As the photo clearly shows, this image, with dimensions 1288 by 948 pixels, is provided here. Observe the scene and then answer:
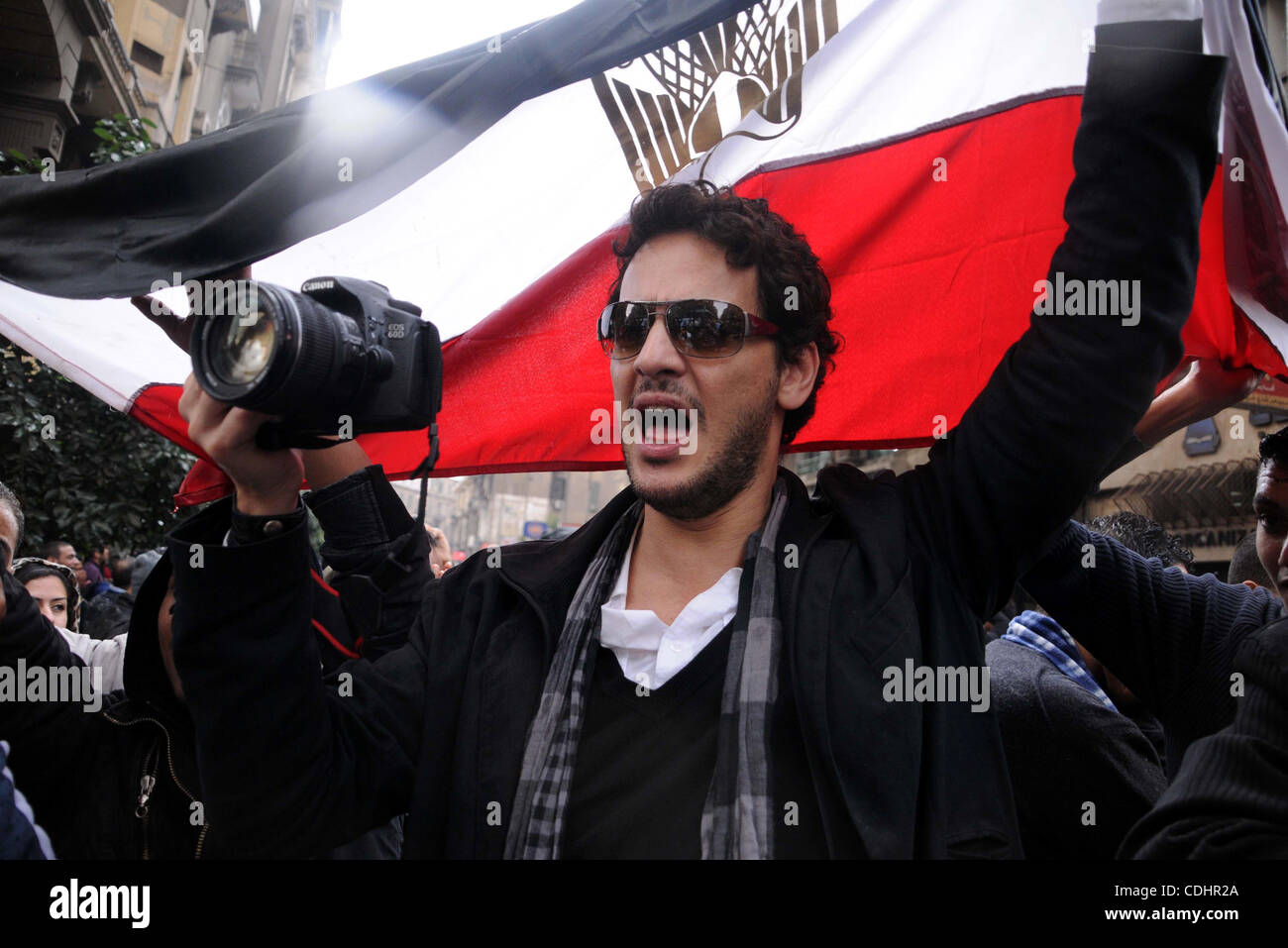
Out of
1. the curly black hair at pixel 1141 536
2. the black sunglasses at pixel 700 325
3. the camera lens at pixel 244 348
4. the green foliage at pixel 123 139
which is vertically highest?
the green foliage at pixel 123 139

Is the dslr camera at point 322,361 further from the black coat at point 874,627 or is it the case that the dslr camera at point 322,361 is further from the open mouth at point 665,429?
the open mouth at point 665,429

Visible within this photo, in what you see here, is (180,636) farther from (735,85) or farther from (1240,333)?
(1240,333)

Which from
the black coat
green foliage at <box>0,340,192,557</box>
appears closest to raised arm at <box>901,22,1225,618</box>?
the black coat

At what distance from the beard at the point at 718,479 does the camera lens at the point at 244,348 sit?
0.65 metres

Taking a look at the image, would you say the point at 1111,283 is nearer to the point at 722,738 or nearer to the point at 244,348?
the point at 722,738

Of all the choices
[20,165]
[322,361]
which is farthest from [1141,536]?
[20,165]

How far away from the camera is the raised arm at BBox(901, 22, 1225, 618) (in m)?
1.41

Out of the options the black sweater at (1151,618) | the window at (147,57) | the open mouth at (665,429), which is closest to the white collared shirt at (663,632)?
the open mouth at (665,429)

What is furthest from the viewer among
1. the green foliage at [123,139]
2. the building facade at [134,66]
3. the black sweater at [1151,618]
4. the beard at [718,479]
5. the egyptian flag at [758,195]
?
the building facade at [134,66]

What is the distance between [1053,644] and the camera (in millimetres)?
2590

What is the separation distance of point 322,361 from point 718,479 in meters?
0.74

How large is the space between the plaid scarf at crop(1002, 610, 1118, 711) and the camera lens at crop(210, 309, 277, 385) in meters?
2.08

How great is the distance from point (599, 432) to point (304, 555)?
1344 millimetres

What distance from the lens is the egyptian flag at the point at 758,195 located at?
1.91m
